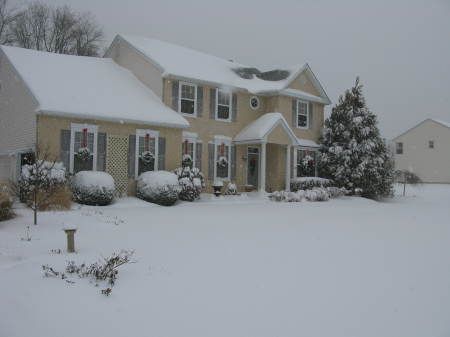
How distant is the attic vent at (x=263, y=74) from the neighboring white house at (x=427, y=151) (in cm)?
2375

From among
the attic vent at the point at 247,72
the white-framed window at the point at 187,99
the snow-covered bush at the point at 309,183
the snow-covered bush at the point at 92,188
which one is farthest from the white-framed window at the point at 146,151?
the snow-covered bush at the point at 309,183

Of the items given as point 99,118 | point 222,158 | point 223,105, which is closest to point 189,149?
point 222,158

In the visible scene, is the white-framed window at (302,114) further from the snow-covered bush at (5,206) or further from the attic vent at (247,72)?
the snow-covered bush at (5,206)

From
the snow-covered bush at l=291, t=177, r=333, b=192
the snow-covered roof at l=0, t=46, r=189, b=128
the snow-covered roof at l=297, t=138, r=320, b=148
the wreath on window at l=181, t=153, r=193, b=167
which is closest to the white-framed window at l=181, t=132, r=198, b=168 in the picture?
the wreath on window at l=181, t=153, r=193, b=167

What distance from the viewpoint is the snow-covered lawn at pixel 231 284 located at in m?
4.77

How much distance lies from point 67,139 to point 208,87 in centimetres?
779

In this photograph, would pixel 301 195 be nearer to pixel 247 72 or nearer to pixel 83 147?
pixel 247 72

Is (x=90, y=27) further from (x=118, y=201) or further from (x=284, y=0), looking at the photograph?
(x=284, y=0)

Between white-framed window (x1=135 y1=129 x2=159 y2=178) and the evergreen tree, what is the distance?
10190 mm

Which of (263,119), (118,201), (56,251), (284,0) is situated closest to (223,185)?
(263,119)

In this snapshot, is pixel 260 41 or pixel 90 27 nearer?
pixel 90 27

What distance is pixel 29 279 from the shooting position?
579cm

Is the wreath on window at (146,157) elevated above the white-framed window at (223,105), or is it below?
below

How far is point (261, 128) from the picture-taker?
20.9 m
